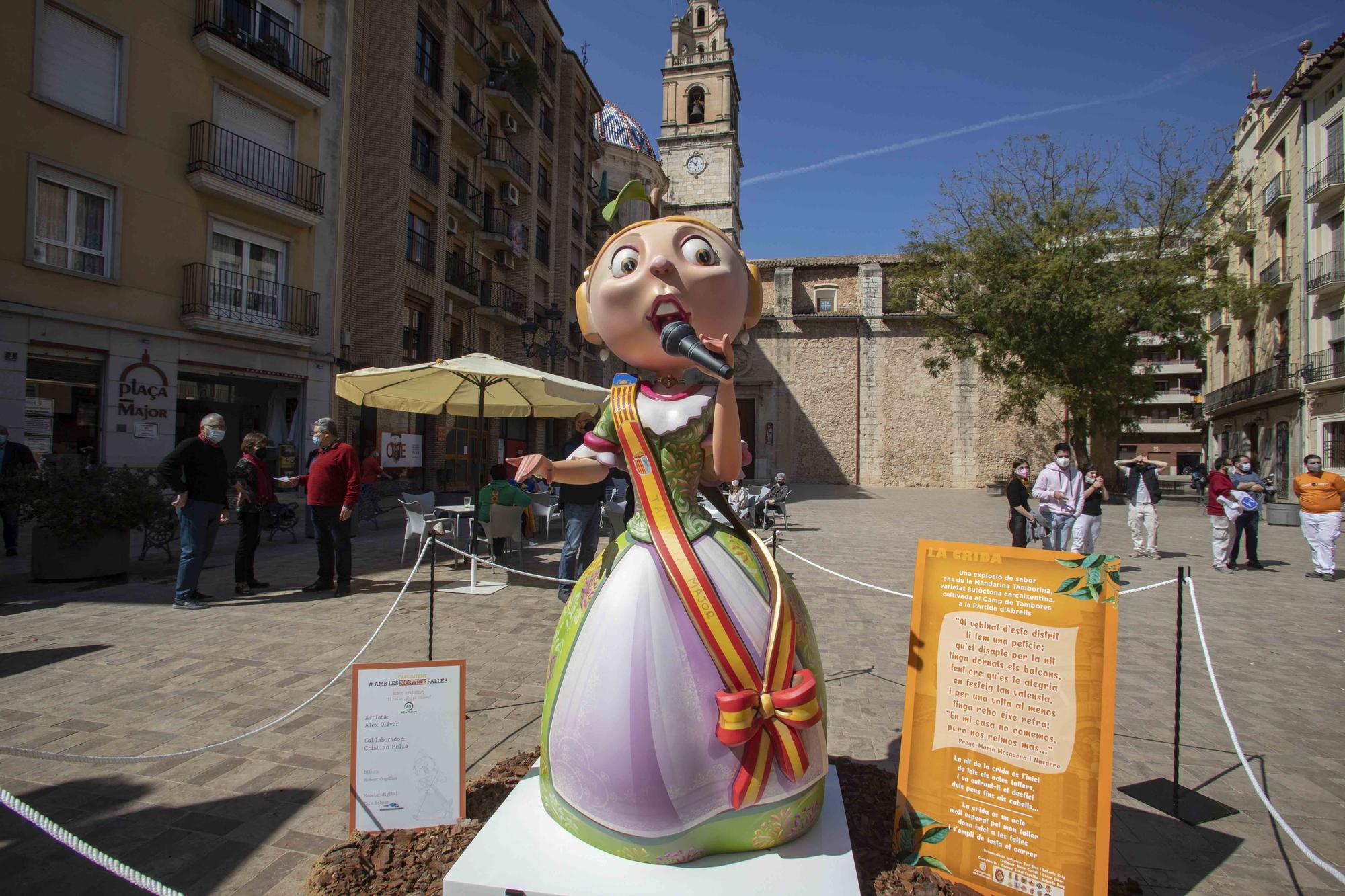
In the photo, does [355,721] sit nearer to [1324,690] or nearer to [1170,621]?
[1324,690]

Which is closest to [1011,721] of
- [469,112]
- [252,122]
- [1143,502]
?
[1143,502]

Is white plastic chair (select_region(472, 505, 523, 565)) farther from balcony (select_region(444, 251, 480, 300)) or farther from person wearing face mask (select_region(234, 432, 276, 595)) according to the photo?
balcony (select_region(444, 251, 480, 300))

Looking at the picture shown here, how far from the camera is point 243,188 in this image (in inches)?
494

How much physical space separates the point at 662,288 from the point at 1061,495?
7629 mm

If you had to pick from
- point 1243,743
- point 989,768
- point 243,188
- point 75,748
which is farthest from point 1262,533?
point 243,188

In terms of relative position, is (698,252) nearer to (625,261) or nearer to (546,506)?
(625,261)

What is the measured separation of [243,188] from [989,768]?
14.9 m

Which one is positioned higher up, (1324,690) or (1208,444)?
(1208,444)

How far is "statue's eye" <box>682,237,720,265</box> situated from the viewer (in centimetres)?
227

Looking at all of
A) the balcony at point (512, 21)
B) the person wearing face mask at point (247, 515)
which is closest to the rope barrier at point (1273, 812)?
the person wearing face mask at point (247, 515)

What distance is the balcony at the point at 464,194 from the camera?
19641 millimetres

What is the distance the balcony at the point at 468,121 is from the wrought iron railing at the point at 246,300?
27.2 ft

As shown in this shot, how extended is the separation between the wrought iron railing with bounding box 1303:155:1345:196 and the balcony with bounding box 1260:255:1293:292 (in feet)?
7.95

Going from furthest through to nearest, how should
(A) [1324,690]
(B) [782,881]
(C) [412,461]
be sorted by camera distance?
(C) [412,461] < (A) [1324,690] < (B) [782,881]
